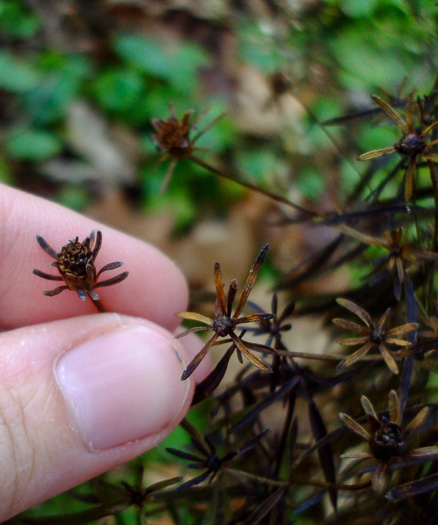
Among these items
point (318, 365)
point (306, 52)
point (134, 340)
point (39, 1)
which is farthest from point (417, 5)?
point (39, 1)

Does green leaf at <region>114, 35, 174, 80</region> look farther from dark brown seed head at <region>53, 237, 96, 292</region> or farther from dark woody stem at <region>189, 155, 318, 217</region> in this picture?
dark brown seed head at <region>53, 237, 96, 292</region>

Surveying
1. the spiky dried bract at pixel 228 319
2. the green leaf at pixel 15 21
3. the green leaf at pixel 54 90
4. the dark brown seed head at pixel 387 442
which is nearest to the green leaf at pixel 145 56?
the green leaf at pixel 54 90

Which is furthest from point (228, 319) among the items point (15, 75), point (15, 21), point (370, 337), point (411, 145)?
point (15, 21)

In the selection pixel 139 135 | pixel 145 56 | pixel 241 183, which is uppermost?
pixel 145 56

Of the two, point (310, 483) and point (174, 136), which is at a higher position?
point (174, 136)

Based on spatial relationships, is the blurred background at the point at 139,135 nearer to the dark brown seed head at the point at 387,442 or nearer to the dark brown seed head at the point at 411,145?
the dark brown seed head at the point at 411,145

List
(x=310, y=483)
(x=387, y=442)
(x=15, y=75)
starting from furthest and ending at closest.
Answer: (x=15, y=75) < (x=310, y=483) < (x=387, y=442)

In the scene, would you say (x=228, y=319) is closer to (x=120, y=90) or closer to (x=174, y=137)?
(x=174, y=137)
